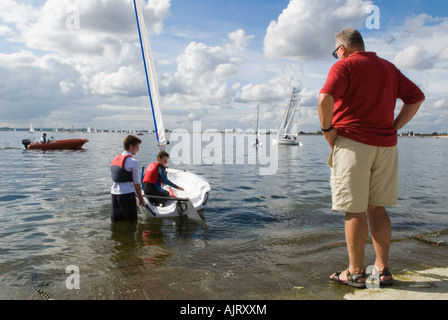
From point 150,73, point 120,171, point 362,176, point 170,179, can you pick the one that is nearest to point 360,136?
point 362,176

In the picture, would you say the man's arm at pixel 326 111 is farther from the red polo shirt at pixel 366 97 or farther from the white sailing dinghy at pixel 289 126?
the white sailing dinghy at pixel 289 126

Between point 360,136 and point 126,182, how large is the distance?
4.63 meters

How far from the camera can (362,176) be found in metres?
2.88

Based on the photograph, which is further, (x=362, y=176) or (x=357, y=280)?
(x=357, y=280)

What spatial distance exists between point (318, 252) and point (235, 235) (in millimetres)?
1897

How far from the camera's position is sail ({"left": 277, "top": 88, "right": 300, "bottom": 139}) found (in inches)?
2184

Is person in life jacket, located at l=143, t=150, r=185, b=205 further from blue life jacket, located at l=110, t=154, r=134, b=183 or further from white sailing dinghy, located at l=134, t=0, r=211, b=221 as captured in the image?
blue life jacket, located at l=110, t=154, r=134, b=183

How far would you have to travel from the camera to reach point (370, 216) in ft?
10.3

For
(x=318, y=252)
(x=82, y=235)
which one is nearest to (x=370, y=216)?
(x=318, y=252)

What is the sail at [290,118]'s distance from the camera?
55469mm

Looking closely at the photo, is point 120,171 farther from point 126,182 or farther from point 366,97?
point 366,97

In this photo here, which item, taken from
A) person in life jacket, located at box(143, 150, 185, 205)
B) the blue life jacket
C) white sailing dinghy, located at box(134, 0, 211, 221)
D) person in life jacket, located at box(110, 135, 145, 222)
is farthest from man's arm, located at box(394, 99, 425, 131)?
person in life jacket, located at box(143, 150, 185, 205)

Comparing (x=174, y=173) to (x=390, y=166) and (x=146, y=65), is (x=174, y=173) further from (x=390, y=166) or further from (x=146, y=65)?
(x=390, y=166)
